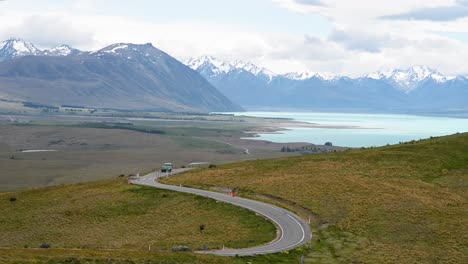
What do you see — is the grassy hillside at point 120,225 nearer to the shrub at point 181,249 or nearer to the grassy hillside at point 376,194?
the shrub at point 181,249

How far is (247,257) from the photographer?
4631 centimetres

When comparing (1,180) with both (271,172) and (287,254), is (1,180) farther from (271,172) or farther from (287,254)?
(287,254)

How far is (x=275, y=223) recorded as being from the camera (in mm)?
59344

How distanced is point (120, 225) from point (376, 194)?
30289mm

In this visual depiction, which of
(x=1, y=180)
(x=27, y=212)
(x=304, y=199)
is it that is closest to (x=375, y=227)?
(x=304, y=199)

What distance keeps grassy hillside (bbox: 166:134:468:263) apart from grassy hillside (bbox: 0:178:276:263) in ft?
25.5

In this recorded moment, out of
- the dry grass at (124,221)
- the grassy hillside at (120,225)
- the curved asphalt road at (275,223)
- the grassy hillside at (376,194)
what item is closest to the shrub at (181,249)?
the grassy hillside at (120,225)

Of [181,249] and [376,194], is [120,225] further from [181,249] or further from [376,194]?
[376,194]

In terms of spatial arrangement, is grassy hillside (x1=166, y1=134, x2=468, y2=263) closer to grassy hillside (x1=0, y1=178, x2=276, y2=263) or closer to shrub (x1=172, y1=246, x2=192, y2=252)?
grassy hillside (x1=0, y1=178, x2=276, y2=263)

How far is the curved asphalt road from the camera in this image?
1934 inches

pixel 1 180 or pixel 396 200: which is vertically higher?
pixel 396 200

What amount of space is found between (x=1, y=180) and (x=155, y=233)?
306 ft

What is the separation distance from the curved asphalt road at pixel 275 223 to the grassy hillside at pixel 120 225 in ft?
4.65

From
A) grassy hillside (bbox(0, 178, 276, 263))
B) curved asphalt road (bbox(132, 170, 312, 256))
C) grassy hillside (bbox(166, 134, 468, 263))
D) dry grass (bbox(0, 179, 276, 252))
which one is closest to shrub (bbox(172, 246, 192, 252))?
grassy hillside (bbox(0, 178, 276, 263))
